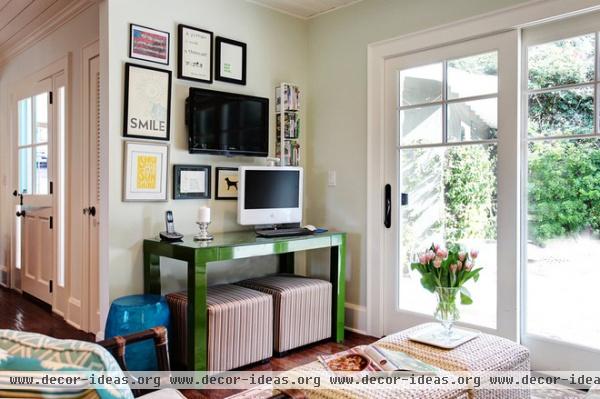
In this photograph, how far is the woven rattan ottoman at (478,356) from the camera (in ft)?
5.61

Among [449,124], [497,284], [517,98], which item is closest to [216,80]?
[449,124]

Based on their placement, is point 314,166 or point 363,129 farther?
point 314,166

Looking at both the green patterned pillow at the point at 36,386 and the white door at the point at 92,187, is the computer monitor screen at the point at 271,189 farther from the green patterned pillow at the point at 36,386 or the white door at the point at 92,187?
the green patterned pillow at the point at 36,386

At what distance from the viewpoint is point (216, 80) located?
10.7ft

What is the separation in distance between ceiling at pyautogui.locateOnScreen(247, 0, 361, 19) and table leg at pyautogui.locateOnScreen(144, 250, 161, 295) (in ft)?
6.81

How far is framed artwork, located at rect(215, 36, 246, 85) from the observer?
10.6 ft

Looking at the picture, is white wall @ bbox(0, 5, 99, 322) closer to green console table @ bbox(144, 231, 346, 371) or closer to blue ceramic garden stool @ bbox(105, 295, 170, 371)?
green console table @ bbox(144, 231, 346, 371)

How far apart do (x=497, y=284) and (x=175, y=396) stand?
2136 mm

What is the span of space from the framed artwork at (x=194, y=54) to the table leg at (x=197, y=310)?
52.3 inches

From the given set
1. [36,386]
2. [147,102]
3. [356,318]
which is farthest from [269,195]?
[36,386]

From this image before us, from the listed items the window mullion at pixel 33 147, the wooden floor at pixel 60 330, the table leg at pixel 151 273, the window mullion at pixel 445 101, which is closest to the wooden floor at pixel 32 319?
the wooden floor at pixel 60 330

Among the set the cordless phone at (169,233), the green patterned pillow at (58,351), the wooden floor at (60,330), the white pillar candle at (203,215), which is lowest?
the wooden floor at (60,330)

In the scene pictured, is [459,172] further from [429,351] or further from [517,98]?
[429,351]

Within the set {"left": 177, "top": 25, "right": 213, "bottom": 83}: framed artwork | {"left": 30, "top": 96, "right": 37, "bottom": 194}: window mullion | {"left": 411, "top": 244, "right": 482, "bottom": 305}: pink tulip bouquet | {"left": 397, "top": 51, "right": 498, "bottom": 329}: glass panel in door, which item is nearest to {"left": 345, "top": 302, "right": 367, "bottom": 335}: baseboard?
{"left": 397, "top": 51, "right": 498, "bottom": 329}: glass panel in door
